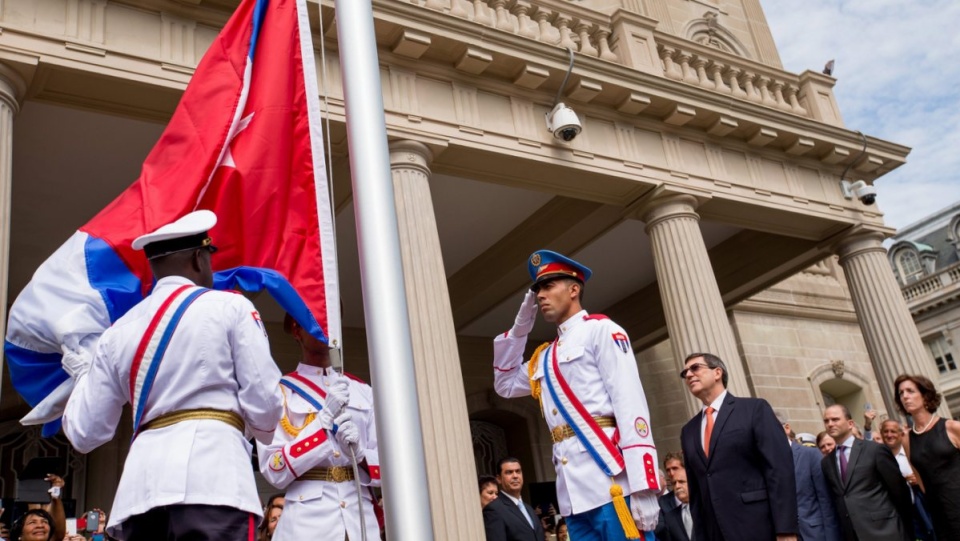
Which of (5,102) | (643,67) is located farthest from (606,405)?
(643,67)

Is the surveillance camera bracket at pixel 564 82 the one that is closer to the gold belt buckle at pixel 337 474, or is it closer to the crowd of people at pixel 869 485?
the crowd of people at pixel 869 485

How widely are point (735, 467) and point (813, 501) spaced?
336cm

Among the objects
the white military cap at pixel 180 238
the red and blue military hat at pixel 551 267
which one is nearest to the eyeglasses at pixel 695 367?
the red and blue military hat at pixel 551 267

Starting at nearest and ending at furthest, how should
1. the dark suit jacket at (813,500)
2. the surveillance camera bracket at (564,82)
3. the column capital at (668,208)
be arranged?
the dark suit jacket at (813,500) → the surveillance camera bracket at (564,82) → the column capital at (668,208)

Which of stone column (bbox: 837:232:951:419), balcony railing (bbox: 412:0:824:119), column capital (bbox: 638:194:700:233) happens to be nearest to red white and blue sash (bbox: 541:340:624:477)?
balcony railing (bbox: 412:0:824:119)

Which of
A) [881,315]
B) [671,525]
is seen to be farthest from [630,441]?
[881,315]

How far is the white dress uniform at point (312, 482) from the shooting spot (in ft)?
13.3

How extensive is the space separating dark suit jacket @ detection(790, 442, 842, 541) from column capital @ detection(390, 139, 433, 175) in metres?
4.50

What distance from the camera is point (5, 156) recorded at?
627 centimetres

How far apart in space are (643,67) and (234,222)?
7.54 metres

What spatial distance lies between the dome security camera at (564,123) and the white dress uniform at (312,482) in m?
A: 5.63

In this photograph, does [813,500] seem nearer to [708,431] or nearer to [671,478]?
[671,478]

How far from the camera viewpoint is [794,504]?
4539mm

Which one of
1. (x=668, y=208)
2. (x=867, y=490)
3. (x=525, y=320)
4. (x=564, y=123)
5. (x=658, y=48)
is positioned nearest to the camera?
(x=525, y=320)
